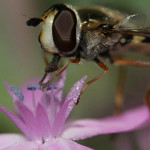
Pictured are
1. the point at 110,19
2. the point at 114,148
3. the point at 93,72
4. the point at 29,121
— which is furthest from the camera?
the point at 93,72

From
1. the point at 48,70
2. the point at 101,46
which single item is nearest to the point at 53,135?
the point at 48,70

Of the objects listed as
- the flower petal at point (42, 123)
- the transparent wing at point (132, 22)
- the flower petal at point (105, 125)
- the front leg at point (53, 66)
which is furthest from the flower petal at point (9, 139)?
the transparent wing at point (132, 22)

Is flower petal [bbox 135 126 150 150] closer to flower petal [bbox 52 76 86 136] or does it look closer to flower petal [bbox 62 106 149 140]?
flower petal [bbox 62 106 149 140]

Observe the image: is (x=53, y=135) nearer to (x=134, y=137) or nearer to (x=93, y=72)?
(x=134, y=137)

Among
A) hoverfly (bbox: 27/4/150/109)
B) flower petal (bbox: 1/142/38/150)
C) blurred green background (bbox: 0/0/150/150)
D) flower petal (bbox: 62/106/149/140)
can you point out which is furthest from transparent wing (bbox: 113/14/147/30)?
flower petal (bbox: 1/142/38/150)

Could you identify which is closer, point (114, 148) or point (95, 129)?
point (95, 129)

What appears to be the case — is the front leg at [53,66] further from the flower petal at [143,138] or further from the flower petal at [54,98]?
the flower petal at [143,138]

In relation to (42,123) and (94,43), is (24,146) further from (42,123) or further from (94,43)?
(94,43)

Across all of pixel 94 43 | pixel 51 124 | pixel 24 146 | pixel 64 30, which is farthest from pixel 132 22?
pixel 24 146
